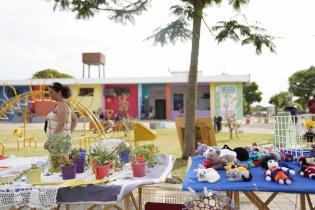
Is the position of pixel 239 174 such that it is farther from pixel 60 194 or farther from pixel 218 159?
pixel 60 194

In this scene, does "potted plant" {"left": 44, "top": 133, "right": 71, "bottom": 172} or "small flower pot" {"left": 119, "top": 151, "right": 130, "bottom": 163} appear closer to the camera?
"potted plant" {"left": 44, "top": 133, "right": 71, "bottom": 172}

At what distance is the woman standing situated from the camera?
3400 mm

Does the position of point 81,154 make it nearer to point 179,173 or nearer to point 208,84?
point 179,173

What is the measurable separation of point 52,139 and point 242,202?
2672 mm

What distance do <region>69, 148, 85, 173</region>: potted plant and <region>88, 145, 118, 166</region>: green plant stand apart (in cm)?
10

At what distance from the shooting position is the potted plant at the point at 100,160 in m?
2.24

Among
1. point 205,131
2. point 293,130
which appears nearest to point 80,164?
point 293,130

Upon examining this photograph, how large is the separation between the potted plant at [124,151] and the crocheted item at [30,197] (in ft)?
2.65

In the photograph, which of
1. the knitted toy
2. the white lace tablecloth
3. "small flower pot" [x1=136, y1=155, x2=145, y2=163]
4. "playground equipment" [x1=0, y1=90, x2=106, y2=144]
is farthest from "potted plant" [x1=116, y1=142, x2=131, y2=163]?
"playground equipment" [x1=0, y1=90, x2=106, y2=144]

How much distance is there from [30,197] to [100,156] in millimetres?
552

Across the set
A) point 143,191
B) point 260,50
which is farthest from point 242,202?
point 260,50

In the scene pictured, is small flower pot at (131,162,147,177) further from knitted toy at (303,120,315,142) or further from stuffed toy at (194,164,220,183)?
knitted toy at (303,120,315,142)

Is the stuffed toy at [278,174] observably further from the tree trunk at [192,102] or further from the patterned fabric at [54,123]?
the tree trunk at [192,102]

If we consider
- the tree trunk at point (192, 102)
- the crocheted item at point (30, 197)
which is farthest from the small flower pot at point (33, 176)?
the tree trunk at point (192, 102)
